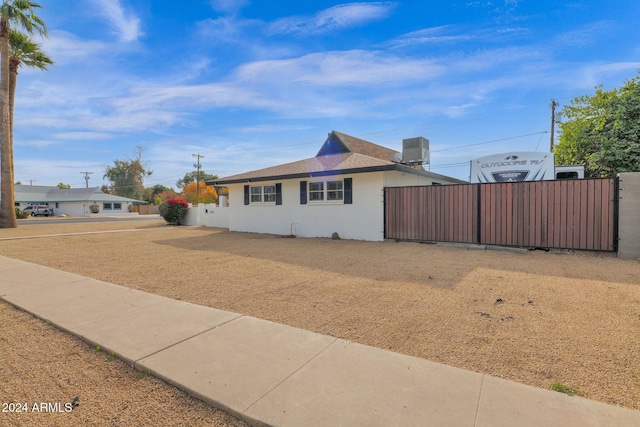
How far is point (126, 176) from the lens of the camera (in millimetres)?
65875

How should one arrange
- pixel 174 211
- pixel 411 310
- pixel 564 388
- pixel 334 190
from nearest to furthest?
pixel 564 388 → pixel 411 310 → pixel 334 190 → pixel 174 211

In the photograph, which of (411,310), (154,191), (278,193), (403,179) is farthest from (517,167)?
(154,191)

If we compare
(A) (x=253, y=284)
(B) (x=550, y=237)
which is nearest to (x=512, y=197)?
(B) (x=550, y=237)

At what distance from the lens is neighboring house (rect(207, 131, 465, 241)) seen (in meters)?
11.1

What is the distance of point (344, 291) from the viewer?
4906mm

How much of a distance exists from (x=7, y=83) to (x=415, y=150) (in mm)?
22686

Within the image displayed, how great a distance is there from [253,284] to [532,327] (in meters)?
4.16

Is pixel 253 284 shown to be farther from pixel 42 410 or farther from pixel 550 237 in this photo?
pixel 550 237

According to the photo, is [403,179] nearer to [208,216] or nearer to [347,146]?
[347,146]

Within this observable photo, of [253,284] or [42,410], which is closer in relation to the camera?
[42,410]

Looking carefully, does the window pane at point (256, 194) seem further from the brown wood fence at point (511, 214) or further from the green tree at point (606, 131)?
the green tree at point (606, 131)

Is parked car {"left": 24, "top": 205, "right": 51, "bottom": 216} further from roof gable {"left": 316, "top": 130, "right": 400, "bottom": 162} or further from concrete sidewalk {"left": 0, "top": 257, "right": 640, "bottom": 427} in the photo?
concrete sidewalk {"left": 0, "top": 257, "right": 640, "bottom": 427}

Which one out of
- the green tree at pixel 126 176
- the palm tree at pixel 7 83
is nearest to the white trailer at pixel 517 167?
the palm tree at pixel 7 83

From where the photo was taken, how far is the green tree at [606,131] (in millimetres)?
13141
